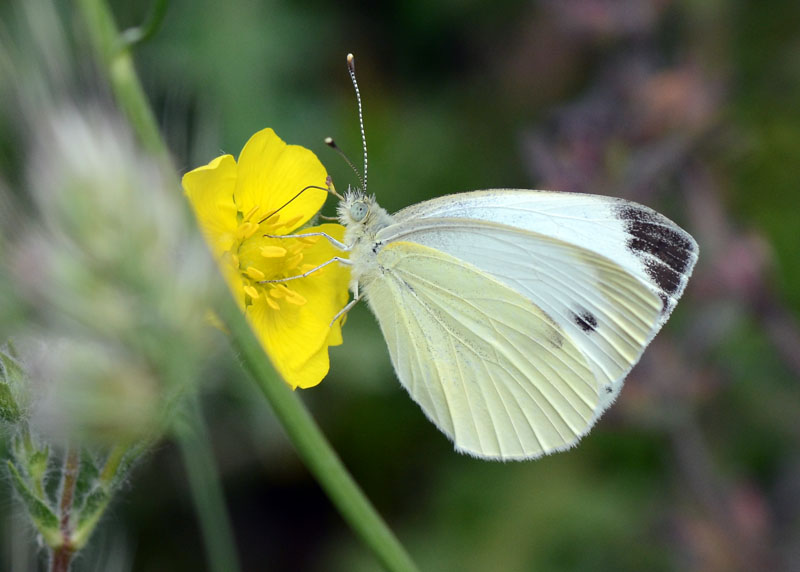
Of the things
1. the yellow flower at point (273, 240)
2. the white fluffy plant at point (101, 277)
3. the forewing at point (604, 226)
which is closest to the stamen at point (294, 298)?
the yellow flower at point (273, 240)

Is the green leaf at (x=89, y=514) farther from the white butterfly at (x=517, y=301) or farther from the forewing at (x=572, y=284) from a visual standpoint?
the forewing at (x=572, y=284)

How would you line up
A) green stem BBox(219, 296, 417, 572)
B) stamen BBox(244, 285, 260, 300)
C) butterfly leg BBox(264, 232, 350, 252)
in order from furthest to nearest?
butterfly leg BBox(264, 232, 350, 252) < stamen BBox(244, 285, 260, 300) < green stem BBox(219, 296, 417, 572)

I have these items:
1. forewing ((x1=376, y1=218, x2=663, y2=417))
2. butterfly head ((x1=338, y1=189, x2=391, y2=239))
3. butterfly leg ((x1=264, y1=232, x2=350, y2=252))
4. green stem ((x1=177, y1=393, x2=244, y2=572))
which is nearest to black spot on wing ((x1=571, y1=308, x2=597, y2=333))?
forewing ((x1=376, y1=218, x2=663, y2=417))

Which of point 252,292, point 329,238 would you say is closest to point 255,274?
point 252,292

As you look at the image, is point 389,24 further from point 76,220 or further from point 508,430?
point 76,220

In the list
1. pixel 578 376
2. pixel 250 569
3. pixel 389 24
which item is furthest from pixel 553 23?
pixel 250 569

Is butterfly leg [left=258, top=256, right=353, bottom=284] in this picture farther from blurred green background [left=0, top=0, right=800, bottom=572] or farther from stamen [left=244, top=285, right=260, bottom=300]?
blurred green background [left=0, top=0, right=800, bottom=572]
